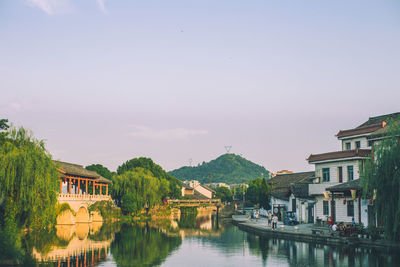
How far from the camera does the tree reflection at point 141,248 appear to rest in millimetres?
27431

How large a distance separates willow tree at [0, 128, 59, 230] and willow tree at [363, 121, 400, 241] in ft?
70.5

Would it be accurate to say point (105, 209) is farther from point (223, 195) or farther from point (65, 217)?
point (223, 195)

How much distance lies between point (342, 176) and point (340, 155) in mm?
1983

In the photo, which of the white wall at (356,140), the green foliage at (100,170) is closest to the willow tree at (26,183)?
the white wall at (356,140)

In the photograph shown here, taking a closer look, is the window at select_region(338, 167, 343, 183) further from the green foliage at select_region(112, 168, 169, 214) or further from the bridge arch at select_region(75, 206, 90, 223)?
the green foliage at select_region(112, 168, 169, 214)

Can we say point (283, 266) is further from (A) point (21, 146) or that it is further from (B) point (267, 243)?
(A) point (21, 146)

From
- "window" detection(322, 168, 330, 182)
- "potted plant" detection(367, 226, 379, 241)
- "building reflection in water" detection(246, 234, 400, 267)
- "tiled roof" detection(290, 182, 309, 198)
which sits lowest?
"building reflection in water" detection(246, 234, 400, 267)

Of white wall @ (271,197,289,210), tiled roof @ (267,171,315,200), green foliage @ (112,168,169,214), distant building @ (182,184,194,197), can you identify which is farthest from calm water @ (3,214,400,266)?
distant building @ (182,184,194,197)

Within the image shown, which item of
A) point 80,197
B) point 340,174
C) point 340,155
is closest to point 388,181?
point 340,155

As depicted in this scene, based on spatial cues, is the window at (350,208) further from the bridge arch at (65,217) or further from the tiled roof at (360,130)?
the bridge arch at (65,217)

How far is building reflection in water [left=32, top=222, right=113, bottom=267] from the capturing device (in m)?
27.1

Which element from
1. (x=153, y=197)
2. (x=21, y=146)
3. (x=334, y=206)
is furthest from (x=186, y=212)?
(x=21, y=146)

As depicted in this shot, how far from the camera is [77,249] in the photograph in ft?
107

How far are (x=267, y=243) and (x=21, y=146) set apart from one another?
2032cm
